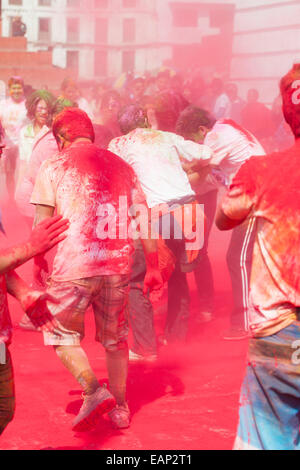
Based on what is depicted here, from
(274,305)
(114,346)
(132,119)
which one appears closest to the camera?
(274,305)

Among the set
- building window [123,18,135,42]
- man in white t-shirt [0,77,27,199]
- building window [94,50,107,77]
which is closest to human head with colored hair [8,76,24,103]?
man in white t-shirt [0,77,27,199]

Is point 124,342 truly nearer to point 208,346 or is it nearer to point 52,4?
point 208,346

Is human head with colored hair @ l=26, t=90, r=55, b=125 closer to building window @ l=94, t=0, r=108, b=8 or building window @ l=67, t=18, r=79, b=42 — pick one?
building window @ l=94, t=0, r=108, b=8

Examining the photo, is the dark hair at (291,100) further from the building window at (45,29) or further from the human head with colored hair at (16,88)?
the building window at (45,29)

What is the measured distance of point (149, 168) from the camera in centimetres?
612

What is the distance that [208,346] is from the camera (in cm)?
685

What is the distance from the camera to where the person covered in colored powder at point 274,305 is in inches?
136

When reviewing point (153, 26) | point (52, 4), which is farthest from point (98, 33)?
point (153, 26)

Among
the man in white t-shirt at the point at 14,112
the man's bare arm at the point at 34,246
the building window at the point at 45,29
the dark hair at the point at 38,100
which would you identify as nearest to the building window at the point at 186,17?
the building window at the point at 45,29

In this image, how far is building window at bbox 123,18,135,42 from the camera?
39.1m

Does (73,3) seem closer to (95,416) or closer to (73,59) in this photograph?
(73,59)

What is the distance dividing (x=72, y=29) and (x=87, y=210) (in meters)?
43.5

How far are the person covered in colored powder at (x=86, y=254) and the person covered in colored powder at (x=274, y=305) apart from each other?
1.39 metres

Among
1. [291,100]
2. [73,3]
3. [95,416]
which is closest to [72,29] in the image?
[73,3]
